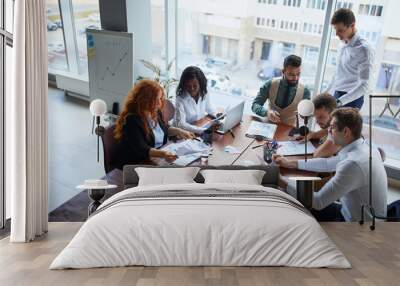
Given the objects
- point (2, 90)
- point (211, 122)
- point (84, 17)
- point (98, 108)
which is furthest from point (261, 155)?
point (2, 90)

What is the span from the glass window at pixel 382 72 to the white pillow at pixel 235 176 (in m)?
1.17

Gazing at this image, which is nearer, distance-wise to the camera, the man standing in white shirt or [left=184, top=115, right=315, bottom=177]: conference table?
the man standing in white shirt

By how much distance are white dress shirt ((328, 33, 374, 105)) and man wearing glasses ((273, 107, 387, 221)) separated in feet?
0.65

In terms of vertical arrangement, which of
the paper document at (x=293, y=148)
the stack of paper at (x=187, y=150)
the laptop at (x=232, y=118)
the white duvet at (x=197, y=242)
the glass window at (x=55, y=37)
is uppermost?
the glass window at (x=55, y=37)

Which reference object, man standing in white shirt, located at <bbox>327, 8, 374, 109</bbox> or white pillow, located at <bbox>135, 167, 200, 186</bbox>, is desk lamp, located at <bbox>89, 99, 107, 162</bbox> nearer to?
white pillow, located at <bbox>135, 167, 200, 186</bbox>

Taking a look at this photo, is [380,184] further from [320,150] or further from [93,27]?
[93,27]

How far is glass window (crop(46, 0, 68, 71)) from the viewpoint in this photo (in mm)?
3955

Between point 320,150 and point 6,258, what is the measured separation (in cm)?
305

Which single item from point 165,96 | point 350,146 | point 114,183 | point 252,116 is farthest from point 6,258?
point 350,146

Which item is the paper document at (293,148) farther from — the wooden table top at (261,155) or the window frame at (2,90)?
the window frame at (2,90)

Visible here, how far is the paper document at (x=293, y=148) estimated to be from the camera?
171 inches

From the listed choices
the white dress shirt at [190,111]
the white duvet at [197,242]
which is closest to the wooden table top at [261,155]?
the white dress shirt at [190,111]

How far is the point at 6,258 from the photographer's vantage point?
3225mm

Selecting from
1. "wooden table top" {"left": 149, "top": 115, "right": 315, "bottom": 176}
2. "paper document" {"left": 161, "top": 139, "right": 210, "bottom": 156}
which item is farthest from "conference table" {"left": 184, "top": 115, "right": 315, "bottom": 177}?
"paper document" {"left": 161, "top": 139, "right": 210, "bottom": 156}
